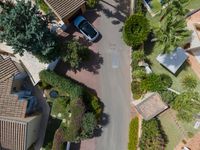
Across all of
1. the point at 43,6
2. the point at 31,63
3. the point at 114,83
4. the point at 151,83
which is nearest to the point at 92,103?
the point at 114,83

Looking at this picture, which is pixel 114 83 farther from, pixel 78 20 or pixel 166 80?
pixel 78 20

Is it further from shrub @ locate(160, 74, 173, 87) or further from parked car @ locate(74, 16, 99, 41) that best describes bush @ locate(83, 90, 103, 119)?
shrub @ locate(160, 74, 173, 87)

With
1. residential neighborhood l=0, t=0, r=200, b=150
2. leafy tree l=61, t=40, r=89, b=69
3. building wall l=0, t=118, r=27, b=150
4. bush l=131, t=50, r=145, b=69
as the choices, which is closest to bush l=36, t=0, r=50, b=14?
residential neighborhood l=0, t=0, r=200, b=150

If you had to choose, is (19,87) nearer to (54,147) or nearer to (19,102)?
(19,102)

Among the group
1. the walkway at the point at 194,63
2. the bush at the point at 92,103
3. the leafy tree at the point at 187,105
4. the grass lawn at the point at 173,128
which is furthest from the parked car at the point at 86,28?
the grass lawn at the point at 173,128

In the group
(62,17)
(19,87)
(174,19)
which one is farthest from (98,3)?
(19,87)
